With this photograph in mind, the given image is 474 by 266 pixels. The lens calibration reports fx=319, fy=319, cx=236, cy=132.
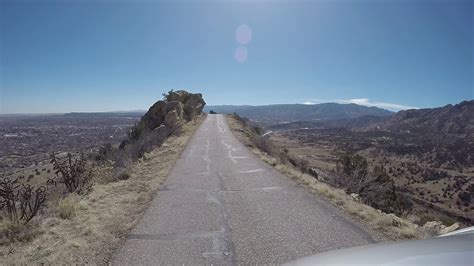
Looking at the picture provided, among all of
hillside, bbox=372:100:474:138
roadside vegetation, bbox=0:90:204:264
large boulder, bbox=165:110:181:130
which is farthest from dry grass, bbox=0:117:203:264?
hillside, bbox=372:100:474:138

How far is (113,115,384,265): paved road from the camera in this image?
4758mm

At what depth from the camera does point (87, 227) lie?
228 inches

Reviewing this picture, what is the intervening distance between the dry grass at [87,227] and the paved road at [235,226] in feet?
1.13

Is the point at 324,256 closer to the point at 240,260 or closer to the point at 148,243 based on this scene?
the point at 240,260

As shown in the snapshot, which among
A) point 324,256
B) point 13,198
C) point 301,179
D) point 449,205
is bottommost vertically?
point 449,205

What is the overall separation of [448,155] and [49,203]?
9648cm

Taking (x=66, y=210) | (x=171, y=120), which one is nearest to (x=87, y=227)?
(x=66, y=210)

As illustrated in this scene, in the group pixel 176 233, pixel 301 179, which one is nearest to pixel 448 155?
pixel 301 179

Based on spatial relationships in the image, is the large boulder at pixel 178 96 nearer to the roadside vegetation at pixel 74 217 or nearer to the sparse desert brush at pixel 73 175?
the sparse desert brush at pixel 73 175

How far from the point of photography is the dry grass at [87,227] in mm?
4668

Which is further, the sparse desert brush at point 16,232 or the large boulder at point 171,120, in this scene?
the large boulder at point 171,120

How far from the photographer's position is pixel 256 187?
30.8 ft

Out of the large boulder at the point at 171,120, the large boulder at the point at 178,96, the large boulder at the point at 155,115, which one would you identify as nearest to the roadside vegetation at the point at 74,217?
the large boulder at the point at 171,120

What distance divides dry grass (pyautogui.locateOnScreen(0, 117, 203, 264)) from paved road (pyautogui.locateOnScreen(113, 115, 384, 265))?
0.34 m
